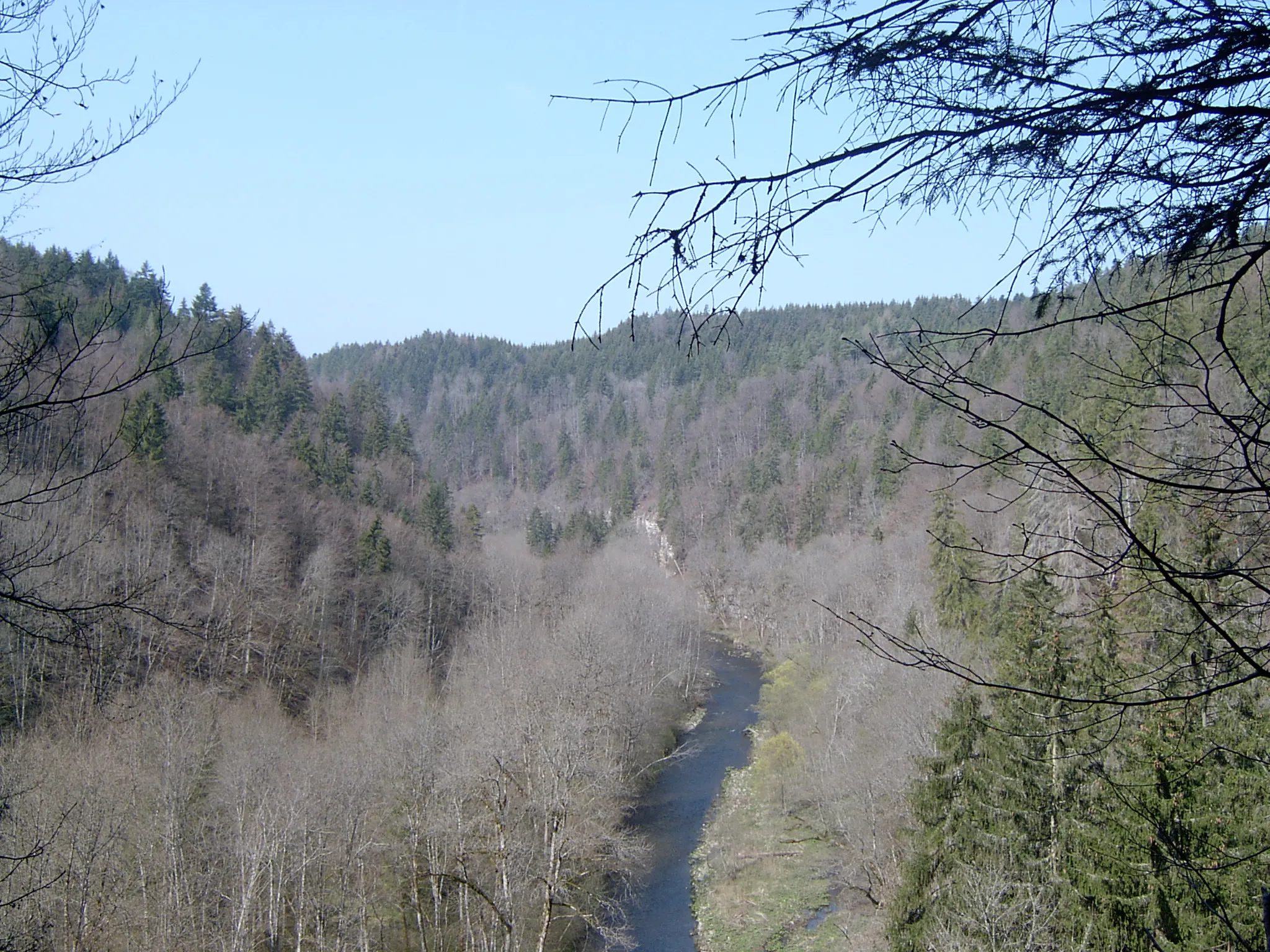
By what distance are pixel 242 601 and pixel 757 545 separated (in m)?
Answer: 37.1

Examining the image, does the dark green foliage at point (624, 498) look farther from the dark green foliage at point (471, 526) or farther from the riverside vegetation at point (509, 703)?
the dark green foliage at point (471, 526)

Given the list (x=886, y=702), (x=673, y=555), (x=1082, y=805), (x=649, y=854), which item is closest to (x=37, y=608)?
(x=1082, y=805)

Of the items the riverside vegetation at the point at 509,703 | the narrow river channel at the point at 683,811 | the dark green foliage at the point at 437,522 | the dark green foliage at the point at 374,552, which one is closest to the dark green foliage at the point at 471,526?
the riverside vegetation at the point at 509,703

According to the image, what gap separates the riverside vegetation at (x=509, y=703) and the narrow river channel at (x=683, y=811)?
68cm

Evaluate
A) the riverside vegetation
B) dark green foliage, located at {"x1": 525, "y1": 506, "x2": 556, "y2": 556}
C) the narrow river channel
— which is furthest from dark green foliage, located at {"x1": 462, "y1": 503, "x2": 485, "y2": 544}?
the narrow river channel

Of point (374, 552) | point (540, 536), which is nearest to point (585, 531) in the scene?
point (540, 536)

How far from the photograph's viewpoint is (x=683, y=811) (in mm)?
24484

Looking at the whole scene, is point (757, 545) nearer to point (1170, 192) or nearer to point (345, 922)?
point (345, 922)

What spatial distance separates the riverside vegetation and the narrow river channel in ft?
2.23

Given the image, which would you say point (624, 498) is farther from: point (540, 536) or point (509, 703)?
point (509, 703)

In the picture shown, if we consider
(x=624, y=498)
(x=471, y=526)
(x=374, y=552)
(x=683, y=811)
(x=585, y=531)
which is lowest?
(x=683, y=811)

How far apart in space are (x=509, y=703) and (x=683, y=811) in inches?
236

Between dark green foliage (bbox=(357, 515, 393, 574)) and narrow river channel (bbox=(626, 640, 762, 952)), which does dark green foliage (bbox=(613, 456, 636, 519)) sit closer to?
narrow river channel (bbox=(626, 640, 762, 952))

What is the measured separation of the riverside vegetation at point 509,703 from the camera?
643 centimetres
